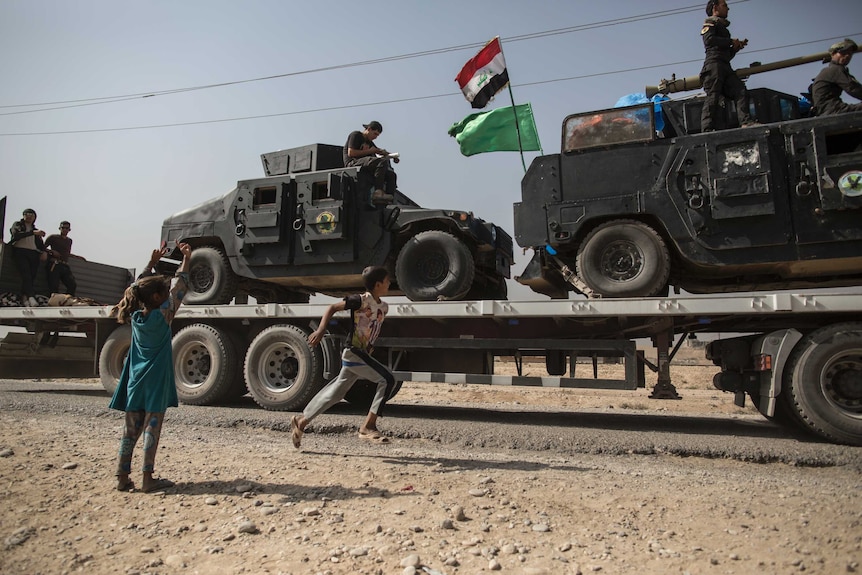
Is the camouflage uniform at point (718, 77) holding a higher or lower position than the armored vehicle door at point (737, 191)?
higher

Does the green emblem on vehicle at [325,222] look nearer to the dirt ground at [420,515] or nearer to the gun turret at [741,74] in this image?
the dirt ground at [420,515]

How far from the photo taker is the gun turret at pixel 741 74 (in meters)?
6.20

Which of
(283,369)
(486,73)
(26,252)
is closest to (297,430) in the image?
(283,369)

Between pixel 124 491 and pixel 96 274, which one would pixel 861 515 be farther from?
pixel 96 274

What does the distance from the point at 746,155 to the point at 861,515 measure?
3.69m

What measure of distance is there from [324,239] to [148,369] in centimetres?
392

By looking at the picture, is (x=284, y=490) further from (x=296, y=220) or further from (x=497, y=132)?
(x=497, y=132)

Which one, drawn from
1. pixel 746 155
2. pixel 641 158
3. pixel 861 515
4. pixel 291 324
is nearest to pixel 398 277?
pixel 291 324

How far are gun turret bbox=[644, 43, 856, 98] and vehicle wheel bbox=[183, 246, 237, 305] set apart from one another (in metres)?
6.12

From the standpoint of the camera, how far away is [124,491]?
141 inches

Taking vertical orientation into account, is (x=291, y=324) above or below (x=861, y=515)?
above

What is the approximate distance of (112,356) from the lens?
827cm

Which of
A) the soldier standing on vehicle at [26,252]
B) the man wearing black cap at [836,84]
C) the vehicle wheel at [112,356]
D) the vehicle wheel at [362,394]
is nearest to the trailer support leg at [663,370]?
the man wearing black cap at [836,84]

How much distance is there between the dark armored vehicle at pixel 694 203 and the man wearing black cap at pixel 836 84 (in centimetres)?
26
